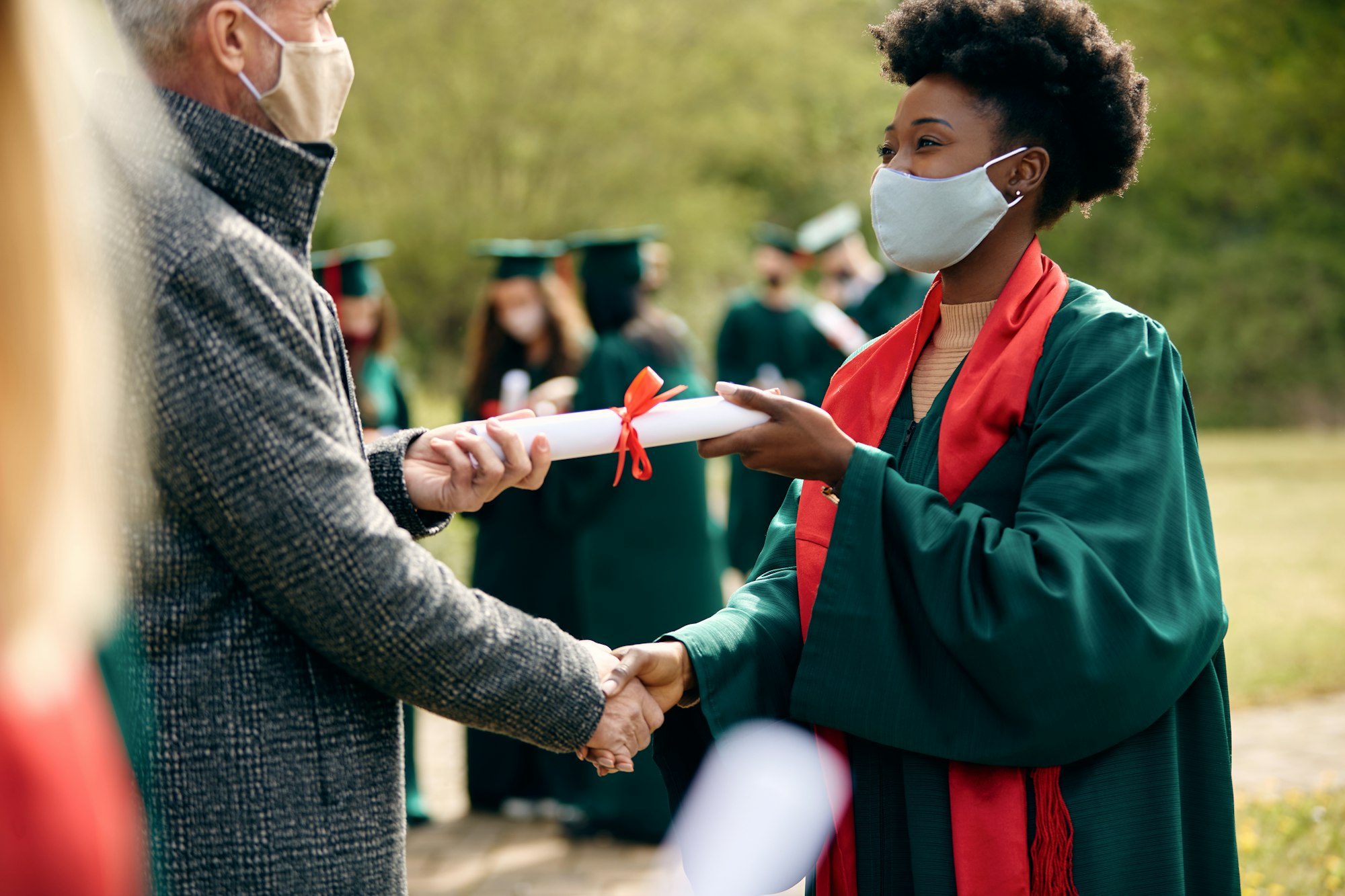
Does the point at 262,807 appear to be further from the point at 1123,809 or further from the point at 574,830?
the point at 574,830

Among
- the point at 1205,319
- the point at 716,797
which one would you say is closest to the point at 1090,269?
the point at 1205,319

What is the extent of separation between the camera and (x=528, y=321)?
5.89 m

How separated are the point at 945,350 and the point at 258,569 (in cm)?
129

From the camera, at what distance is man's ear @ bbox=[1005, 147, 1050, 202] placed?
2.23 meters

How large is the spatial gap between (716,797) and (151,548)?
1194 mm

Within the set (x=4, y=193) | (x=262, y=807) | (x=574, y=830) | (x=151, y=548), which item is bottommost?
(x=574, y=830)

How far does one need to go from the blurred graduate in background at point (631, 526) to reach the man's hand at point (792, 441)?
10.1ft

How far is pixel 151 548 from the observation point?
5.42 ft

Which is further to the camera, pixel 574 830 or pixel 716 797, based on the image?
pixel 574 830

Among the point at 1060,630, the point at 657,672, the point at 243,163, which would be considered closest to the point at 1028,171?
the point at 1060,630

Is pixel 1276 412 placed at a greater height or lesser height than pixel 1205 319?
lesser

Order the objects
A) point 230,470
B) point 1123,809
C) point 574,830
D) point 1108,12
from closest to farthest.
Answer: point 230,470 < point 1123,809 < point 574,830 < point 1108,12

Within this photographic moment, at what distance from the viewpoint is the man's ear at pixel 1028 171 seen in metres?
2.23

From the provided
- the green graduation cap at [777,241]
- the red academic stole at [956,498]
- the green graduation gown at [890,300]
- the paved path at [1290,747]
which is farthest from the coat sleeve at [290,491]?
the green graduation cap at [777,241]
